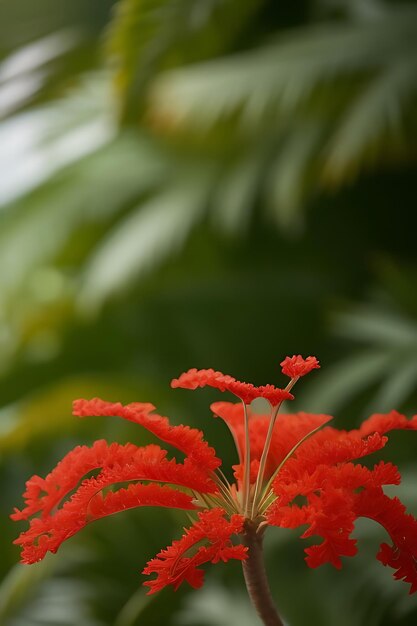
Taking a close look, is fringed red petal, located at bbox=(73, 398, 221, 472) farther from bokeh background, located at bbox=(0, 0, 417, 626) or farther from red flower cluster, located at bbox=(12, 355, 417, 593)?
bokeh background, located at bbox=(0, 0, 417, 626)

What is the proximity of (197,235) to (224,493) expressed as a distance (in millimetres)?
1688

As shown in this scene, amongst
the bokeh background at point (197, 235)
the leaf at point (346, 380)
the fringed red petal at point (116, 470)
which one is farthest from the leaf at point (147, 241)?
the fringed red petal at point (116, 470)

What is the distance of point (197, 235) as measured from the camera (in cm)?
203

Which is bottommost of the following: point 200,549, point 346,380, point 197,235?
point 346,380

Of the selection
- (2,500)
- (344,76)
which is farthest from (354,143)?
(2,500)

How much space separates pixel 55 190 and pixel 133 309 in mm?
352

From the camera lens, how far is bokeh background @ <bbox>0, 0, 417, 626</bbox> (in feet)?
3.65

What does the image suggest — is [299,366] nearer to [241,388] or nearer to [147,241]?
[241,388]

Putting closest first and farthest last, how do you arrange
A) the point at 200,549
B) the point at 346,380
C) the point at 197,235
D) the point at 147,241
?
the point at 200,549 → the point at 346,380 → the point at 147,241 → the point at 197,235

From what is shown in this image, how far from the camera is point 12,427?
1.36 metres

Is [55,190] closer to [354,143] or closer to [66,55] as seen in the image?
[66,55]

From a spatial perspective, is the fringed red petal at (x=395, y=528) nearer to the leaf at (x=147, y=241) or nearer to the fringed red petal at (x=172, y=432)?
the fringed red petal at (x=172, y=432)

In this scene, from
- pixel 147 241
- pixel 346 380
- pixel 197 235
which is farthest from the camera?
pixel 197 235

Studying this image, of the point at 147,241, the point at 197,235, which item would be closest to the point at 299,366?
the point at 147,241
